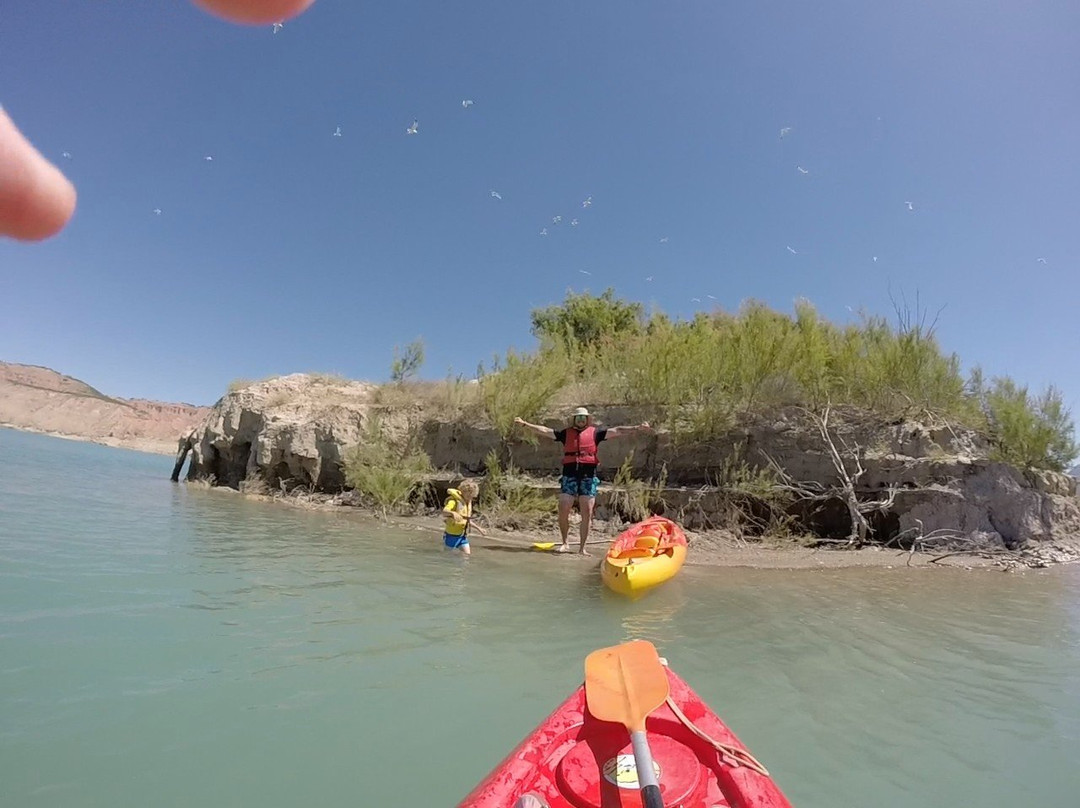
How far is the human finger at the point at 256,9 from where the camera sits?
679 millimetres

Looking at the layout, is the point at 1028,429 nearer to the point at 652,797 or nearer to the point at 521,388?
the point at 521,388

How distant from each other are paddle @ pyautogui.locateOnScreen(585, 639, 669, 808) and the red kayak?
0.11 metres

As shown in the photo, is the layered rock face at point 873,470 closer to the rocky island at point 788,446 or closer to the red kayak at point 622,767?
the rocky island at point 788,446

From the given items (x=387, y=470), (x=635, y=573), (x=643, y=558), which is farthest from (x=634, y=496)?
(x=387, y=470)

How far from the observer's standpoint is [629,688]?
7.27 ft

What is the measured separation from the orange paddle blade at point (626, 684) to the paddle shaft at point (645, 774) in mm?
66

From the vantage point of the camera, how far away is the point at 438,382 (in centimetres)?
1328

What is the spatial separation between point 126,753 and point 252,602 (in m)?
2.27

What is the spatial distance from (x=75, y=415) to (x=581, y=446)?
84.8 metres

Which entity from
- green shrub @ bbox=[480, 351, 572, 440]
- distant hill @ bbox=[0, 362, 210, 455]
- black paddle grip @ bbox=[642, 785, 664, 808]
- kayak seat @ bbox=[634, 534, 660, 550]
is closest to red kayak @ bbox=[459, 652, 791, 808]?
black paddle grip @ bbox=[642, 785, 664, 808]

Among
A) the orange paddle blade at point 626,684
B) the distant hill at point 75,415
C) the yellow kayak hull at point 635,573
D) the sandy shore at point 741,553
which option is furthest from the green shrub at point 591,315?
the distant hill at point 75,415

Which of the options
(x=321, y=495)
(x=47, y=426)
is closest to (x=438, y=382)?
(x=321, y=495)

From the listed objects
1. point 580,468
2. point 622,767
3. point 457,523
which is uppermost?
point 580,468

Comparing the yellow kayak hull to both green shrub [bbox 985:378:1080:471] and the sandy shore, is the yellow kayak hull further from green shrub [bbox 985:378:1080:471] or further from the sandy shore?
green shrub [bbox 985:378:1080:471]
